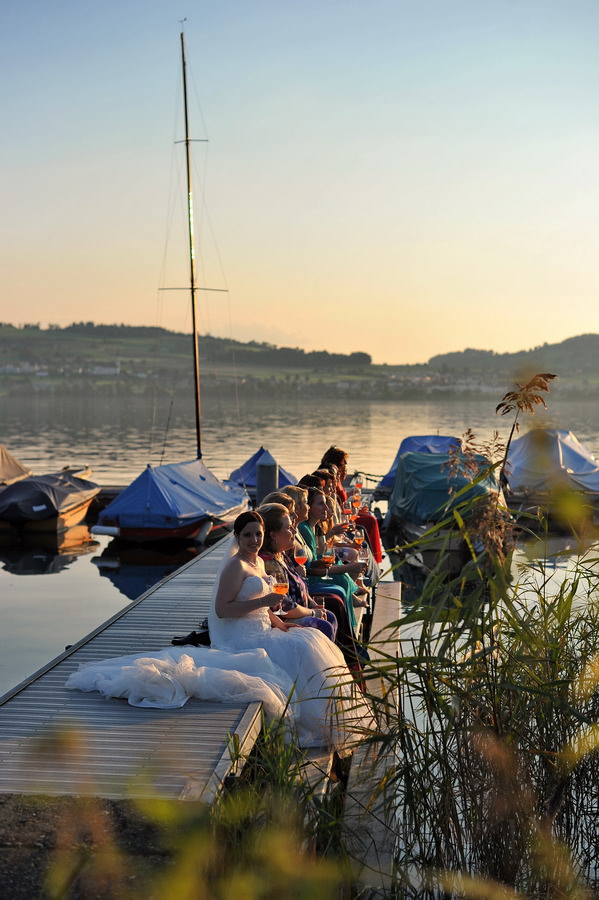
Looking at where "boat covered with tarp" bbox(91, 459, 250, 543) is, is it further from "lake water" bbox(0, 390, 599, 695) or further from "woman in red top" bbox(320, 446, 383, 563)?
"woman in red top" bbox(320, 446, 383, 563)

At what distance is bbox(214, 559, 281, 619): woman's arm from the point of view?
6613 mm

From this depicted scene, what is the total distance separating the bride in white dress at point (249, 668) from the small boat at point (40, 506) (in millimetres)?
16482

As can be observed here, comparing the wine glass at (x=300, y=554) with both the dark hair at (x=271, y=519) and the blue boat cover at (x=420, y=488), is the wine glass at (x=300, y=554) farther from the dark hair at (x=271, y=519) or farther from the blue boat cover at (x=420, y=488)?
the blue boat cover at (x=420, y=488)

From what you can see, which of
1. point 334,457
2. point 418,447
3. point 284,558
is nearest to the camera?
point 284,558

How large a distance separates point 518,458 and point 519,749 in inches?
903

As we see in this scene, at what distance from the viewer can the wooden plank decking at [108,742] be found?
15.4ft

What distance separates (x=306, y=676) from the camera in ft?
20.3

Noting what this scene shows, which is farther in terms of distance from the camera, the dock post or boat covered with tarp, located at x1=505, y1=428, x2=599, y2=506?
boat covered with tarp, located at x1=505, y1=428, x2=599, y2=506

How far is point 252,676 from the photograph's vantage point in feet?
20.2

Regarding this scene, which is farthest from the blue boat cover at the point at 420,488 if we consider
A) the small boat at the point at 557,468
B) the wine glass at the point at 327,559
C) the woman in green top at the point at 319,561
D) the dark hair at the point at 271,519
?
→ the dark hair at the point at 271,519

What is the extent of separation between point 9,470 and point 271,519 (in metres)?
22.2

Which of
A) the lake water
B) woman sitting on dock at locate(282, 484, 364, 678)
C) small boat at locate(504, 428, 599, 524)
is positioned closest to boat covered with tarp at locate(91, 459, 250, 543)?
the lake water

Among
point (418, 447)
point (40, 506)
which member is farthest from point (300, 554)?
point (418, 447)

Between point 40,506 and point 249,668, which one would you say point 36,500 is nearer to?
point 40,506
